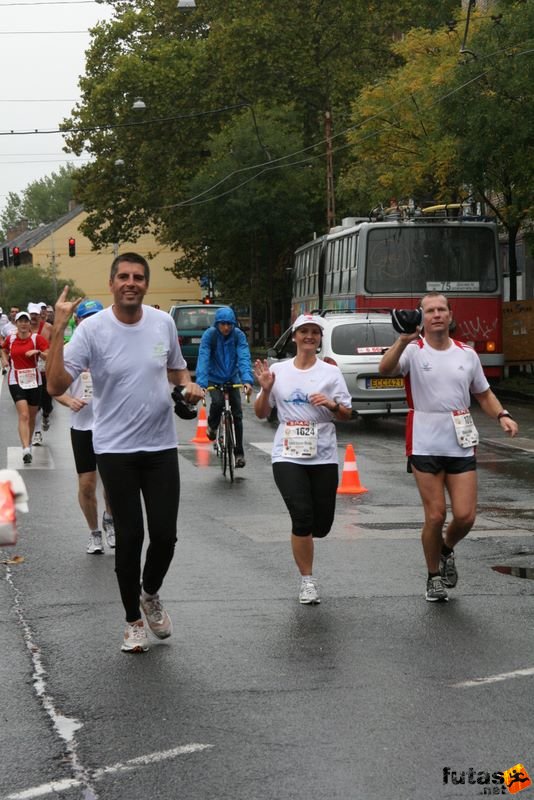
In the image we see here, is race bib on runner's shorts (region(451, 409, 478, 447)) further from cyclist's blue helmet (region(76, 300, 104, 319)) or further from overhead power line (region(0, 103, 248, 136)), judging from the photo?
overhead power line (region(0, 103, 248, 136))

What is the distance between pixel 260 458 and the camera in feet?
58.9

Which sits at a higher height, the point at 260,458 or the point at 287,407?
the point at 287,407

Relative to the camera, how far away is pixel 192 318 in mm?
38531

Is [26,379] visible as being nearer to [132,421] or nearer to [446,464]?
[446,464]

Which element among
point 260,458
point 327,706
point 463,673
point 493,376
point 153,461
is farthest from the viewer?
point 493,376

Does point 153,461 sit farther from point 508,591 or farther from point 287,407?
point 508,591

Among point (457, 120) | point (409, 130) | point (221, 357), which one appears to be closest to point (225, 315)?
point (221, 357)

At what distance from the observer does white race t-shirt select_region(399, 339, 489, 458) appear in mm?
8297

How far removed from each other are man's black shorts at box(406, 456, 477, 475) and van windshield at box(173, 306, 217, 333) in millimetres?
29866

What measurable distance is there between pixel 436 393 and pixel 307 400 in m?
0.74

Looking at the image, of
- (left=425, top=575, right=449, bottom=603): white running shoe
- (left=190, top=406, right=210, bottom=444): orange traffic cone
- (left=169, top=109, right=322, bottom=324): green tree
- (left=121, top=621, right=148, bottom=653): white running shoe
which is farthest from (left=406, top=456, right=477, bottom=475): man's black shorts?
(left=169, top=109, right=322, bottom=324): green tree

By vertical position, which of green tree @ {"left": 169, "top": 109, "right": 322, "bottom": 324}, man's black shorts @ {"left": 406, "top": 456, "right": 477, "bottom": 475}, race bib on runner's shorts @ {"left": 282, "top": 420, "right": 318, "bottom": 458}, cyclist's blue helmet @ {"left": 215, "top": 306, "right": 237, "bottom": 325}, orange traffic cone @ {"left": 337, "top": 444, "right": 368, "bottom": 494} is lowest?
orange traffic cone @ {"left": 337, "top": 444, "right": 368, "bottom": 494}

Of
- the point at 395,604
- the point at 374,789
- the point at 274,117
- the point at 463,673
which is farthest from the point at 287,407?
the point at 274,117

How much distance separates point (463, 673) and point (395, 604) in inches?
68.9
